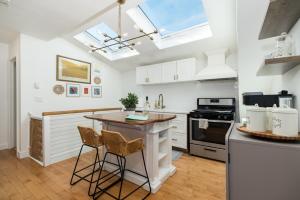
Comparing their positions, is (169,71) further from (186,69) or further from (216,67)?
(216,67)

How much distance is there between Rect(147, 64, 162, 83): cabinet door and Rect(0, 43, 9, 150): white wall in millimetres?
3476

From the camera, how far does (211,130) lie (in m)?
2.96

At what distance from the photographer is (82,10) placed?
8.77 feet

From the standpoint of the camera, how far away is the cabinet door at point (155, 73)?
399cm

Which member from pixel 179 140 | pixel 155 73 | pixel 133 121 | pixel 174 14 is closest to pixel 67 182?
pixel 133 121

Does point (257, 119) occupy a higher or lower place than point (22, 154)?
higher

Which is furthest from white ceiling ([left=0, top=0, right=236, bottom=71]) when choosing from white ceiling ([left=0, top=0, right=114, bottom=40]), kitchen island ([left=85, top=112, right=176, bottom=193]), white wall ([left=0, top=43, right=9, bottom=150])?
kitchen island ([left=85, top=112, right=176, bottom=193])

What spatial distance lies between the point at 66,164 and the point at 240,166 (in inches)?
115

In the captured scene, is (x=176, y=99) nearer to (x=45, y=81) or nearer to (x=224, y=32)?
(x=224, y=32)

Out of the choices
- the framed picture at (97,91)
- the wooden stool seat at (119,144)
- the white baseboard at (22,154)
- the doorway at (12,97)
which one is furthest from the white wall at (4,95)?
the wooden stool seat at (119,144)

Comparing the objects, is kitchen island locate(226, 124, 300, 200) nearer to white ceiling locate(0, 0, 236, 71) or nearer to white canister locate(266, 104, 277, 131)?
white canister locate(266, 104, 277, 131)

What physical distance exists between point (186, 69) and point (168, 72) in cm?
49

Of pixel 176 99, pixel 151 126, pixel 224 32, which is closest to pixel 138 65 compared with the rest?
pixel 176 99

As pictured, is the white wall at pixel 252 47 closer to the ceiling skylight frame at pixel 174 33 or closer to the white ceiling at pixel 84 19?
the white ceiling at pixel 84 19
